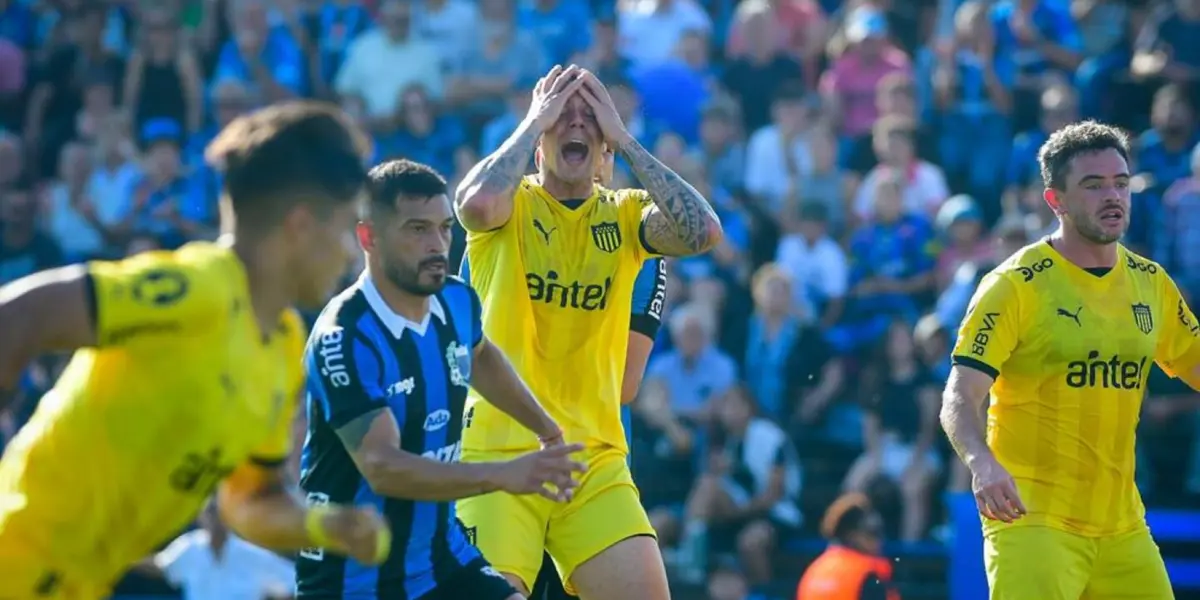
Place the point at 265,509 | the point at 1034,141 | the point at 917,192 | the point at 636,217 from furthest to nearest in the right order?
the point at 1034,141 < the point at 917,192 < the point at 636,217 < the point at 265,509

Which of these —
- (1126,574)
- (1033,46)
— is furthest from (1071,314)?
(1033,46)

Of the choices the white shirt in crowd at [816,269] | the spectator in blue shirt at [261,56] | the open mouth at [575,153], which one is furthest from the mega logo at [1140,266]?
the spectator in blue shirt at [261,56]

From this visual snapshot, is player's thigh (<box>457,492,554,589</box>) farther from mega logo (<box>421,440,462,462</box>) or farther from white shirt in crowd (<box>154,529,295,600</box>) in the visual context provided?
white shirt in crowd (<box>154,529,295,600</box>)

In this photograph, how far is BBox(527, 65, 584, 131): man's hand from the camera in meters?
8.18

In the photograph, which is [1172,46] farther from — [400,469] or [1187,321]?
[400,469]

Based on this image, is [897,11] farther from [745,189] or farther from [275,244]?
[275,244]

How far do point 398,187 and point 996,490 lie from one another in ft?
9.13

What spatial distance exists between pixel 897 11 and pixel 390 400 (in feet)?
40.6

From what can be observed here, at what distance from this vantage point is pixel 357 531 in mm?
5383

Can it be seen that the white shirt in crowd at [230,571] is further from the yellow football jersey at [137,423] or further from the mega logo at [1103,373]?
the yellow football jersey at [137,423]

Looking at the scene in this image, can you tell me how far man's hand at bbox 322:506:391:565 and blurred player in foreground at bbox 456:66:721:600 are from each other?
2499 mm

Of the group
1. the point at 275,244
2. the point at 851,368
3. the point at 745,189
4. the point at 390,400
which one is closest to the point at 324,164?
the point at 275,244

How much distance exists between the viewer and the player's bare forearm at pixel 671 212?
8242mm

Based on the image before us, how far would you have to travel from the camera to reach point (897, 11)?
18031 mm
